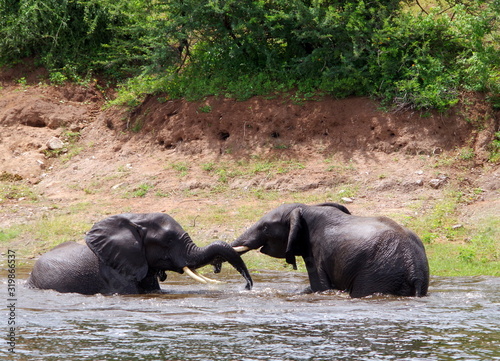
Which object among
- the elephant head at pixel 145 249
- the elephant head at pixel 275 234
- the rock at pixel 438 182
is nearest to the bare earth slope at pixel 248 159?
the rock at pixel 438 182

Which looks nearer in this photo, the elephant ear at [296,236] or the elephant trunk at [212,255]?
the elephant trunk at [212,255]

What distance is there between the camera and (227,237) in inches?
558

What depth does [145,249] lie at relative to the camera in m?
10.2

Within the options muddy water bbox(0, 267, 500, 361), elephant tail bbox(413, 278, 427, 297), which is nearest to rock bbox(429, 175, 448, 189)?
muddy water bbox(0, 267, 500, 361)

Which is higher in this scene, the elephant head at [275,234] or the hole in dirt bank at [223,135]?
the hole in dirt bank at [223,135]

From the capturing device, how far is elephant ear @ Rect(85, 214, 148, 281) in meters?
10.0

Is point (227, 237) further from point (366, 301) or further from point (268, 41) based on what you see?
point (268, 41)

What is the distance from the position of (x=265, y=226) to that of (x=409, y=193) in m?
5.98

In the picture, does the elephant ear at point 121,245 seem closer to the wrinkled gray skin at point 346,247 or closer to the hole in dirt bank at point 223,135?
the wrinkled gray skin at point 346,247

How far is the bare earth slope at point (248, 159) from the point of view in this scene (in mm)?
15898

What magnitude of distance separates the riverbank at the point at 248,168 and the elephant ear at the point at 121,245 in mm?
3562

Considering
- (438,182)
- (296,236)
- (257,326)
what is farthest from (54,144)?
(257,326)

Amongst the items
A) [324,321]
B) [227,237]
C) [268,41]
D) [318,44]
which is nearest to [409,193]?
[227,237]

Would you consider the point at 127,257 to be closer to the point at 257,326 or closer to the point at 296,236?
the point at 296,236
